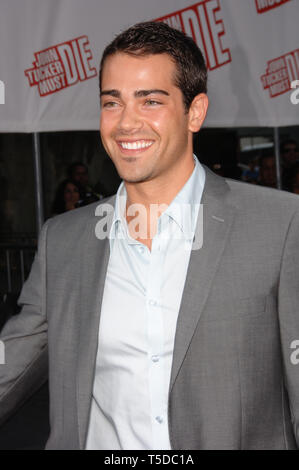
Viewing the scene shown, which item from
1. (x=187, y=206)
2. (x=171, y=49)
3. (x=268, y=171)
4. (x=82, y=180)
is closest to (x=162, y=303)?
(x=187, y=206)

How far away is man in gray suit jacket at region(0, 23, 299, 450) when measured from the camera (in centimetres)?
178

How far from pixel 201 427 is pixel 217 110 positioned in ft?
12.2

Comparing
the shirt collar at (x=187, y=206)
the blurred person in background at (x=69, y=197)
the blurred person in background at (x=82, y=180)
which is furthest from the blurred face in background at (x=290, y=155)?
the shirt collar at (x=187, y=206)

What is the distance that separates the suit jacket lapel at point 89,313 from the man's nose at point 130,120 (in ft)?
1.17

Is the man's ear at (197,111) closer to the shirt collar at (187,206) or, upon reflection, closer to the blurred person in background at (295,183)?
the shirt collar at (187,206)

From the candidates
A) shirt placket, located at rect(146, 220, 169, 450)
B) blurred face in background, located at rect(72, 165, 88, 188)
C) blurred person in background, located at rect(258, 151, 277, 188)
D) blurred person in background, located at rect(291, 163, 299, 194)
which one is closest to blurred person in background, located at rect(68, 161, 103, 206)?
blurred face in background, located at rect(72, 165, 88, 188)

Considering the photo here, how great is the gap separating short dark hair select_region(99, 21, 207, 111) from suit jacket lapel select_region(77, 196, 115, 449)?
53 centimetres

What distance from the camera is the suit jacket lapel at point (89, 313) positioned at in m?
1.88

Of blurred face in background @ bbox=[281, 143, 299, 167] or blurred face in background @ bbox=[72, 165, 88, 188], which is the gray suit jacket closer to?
blurred face in background @ bbox=[72, 165, 88, 188]

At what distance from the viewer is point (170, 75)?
2.01 meters

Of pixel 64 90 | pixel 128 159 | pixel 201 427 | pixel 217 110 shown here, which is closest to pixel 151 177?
pixel 128 159

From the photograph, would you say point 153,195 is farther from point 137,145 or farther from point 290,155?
point 290,155

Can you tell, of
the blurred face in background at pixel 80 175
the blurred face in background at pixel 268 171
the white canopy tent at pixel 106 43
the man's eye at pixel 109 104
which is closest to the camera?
the man's eye at pixel 109 104

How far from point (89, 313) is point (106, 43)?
133 inches
